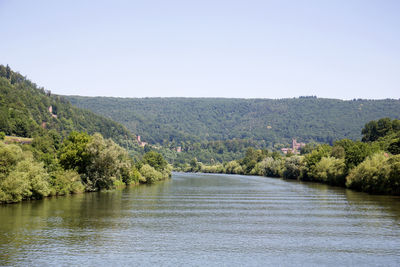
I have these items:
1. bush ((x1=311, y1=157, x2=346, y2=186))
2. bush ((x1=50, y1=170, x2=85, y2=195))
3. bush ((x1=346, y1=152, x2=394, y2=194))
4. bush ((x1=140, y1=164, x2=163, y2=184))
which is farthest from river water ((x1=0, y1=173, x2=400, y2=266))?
bush ((x1=140, y1=164, x2=163, y2=184))

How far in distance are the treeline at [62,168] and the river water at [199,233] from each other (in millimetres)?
2837

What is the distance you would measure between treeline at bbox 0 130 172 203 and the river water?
284 centimetres

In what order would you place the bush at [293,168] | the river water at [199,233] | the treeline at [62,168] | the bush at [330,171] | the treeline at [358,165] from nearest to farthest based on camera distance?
the river water at [199,233]
the treeline at [62,168]
the treeline at [358,165]
the bush at [330,171]
the bush at [293,168]

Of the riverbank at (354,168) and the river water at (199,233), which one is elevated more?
the riverbank at (354,168)

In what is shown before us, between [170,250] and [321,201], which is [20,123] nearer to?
[321,201]

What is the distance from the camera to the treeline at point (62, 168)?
63.1 meters

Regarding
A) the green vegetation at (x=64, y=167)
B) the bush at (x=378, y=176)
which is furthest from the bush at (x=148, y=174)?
the bush at (x=378, y=176)

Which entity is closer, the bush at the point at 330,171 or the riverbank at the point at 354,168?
the riverbank at the point at 354,168

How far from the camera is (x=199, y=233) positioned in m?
44.5

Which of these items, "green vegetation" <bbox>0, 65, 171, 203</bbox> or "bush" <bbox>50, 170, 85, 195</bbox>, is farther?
"bush" <bbox>50, 170, 85, 195</bbox>

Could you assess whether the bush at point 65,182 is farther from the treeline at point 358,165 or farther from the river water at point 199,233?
the treeline at point 358,165

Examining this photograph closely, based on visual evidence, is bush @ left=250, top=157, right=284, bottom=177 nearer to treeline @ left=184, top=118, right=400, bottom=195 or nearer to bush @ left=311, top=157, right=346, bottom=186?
treeline @ left=184, top=118, right=400, bottom=195

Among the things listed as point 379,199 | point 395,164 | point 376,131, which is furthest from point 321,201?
point 376,131

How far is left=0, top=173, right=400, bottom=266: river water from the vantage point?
3438 cm
